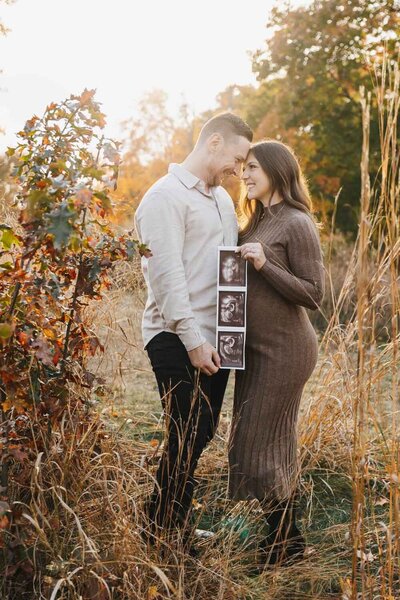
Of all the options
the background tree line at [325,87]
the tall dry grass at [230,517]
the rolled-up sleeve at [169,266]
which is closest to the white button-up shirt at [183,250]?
the rolled-up sleeve at [169,266]

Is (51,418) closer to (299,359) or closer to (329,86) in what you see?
(299,359)

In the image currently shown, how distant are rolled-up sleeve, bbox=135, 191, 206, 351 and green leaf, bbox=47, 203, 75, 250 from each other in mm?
727

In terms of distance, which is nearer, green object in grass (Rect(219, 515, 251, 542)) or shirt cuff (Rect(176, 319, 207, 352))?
shirt cuff (Rect(176, 319, 207, 352))

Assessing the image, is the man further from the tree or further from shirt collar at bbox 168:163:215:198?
the tree

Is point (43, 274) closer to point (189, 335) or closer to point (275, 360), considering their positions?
point (189, 335)

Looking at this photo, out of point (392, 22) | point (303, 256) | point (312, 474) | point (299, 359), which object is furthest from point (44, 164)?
point (392, 22)

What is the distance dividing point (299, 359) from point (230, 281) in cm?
46

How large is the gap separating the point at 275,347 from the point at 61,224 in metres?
1.26

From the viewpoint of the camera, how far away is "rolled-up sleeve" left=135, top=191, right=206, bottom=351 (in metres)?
2.89

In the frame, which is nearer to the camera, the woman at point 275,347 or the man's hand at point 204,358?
the man's hand at point 204,358

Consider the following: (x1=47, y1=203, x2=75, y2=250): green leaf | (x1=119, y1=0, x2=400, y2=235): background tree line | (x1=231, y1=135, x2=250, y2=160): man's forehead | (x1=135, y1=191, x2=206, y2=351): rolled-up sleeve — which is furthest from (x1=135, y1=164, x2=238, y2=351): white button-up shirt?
(x1=119, y1=0, x2=400, y2=235): background tree line

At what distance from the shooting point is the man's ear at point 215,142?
3166 mm

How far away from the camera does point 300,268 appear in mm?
3057

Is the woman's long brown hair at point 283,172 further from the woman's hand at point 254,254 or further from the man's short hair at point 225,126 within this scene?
the woman's hand at point 254,254
